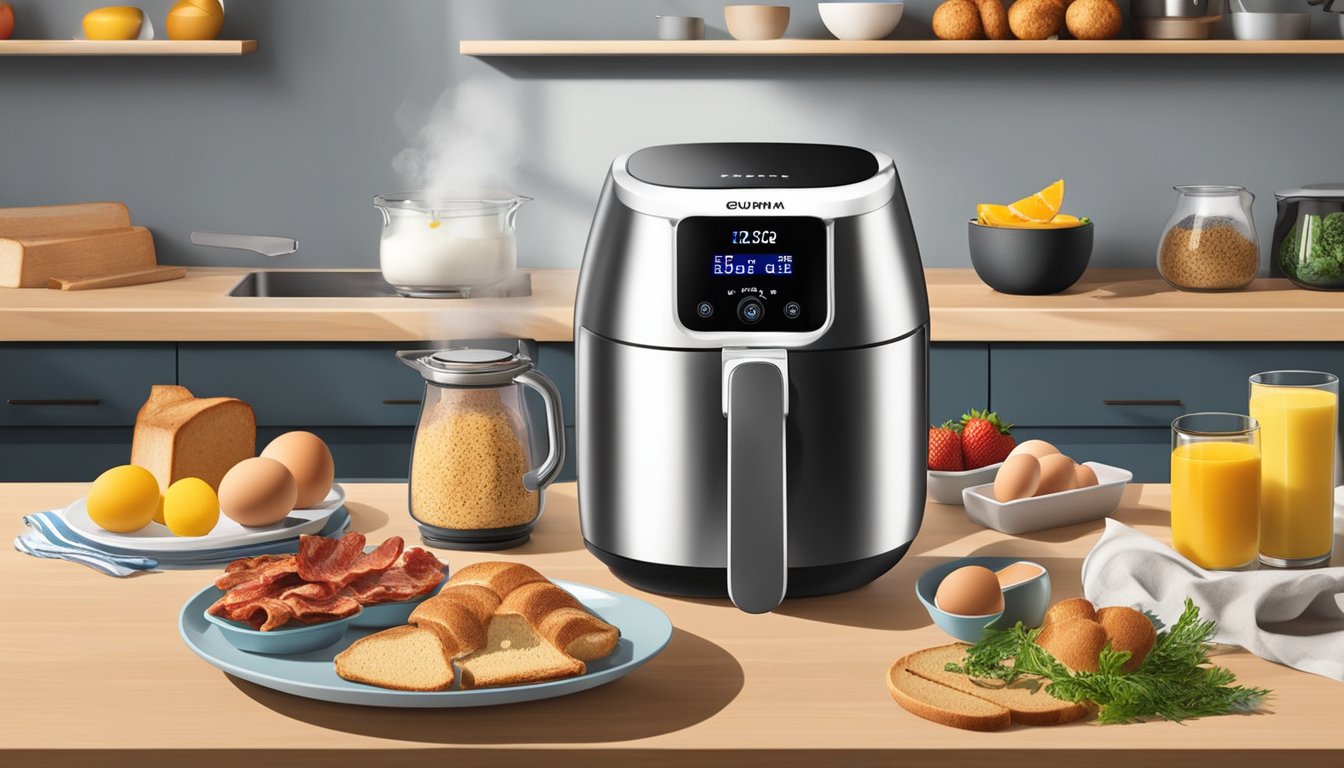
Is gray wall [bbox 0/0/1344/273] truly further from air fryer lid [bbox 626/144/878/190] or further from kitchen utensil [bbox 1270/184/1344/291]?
air fryer lid [bbox 626/144/878/190]

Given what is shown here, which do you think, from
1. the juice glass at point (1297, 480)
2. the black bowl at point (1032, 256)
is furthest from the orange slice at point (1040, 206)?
the juice glass at point (1297, 480)

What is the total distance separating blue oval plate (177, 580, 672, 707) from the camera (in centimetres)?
86

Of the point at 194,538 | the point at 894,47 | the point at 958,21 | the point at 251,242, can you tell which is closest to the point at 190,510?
the point at 194,538

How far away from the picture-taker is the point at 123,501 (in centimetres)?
120

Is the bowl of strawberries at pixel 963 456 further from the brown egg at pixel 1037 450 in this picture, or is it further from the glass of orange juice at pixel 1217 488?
the glass of orange juice at pixel 1217 488

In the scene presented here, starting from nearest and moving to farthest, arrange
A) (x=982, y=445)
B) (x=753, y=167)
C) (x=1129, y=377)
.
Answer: (x=753, y=167)
(x=982, y=445)
(x=1129, y=377)

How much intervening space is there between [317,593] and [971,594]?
1.43 ft

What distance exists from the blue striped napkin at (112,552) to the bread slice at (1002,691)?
551 millimetres

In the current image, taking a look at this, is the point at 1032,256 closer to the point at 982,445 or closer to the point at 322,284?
the point at 982,445

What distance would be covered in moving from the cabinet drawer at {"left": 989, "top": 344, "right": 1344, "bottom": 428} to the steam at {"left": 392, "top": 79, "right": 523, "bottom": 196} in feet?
3.89

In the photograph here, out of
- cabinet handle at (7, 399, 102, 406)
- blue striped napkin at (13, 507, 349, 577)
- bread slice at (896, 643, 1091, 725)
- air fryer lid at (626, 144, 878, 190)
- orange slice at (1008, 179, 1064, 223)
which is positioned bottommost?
cabinet handle at (7, 399, 102, 406)

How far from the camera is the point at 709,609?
1066 millimetres

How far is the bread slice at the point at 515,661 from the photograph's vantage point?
87 cm

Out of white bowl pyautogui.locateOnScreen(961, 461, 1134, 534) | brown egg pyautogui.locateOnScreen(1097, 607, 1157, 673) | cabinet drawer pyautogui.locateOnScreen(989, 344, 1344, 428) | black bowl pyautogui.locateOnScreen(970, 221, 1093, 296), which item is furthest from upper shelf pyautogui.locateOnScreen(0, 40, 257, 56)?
brown egg pyautogui.locateOnScreen(1097, 607, 1157, 673)
